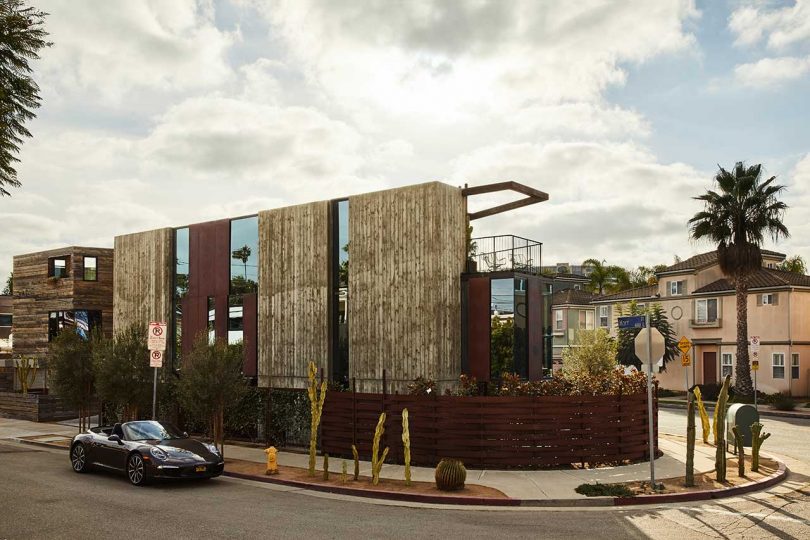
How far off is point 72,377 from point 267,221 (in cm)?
872

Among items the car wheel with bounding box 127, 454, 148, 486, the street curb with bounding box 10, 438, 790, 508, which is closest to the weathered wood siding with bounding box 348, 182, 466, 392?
the street curb with bounding box 10, 438, 790, 508

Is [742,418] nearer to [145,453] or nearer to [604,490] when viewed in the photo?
[604,490]

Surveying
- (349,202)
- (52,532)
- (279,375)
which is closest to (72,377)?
(279,375)

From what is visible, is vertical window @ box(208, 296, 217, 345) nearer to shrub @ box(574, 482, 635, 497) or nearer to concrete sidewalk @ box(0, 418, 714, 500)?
concrete sidewalk @ box(0, 418, 714, 500)

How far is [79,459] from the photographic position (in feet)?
57.3

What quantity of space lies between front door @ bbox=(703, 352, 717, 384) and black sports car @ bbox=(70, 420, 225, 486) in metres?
39.7

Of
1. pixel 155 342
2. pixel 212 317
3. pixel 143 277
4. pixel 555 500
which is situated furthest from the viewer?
pixel 143 277

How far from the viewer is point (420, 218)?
22125mm

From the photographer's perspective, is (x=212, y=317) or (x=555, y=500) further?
(x=212, y=317)

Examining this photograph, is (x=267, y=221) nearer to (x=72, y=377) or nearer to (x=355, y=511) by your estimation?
(x=72, y=377)

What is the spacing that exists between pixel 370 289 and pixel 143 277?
11.9m

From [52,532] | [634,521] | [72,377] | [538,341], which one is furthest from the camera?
[72,377]

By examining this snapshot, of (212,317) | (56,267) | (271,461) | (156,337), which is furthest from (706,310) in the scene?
(56,267)

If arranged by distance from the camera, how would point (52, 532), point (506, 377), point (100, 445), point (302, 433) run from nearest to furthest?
point (52, 532) < point (100, 445) < point (506, 377) < point (302, 433)
